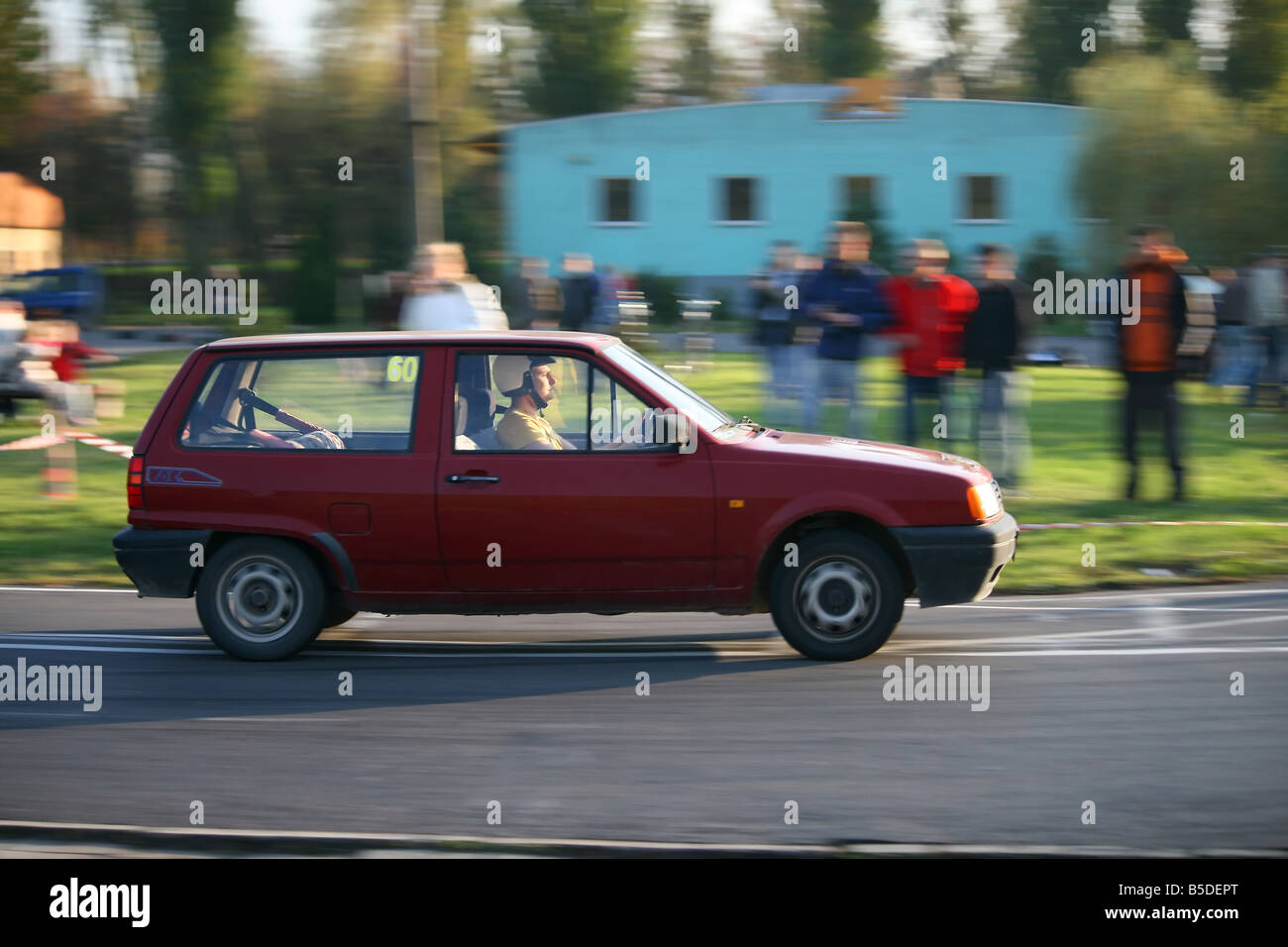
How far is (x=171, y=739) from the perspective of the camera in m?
6.29

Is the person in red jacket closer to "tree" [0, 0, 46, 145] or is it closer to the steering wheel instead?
the steering wheel

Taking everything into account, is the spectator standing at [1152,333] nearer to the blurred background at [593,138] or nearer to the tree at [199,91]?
the blurred background at [593,138]

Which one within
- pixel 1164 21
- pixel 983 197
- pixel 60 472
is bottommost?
pixel 60 472

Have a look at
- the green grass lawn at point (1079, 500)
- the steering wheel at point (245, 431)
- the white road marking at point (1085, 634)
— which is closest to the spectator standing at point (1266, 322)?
the green grass lawn at point (1079, 500)

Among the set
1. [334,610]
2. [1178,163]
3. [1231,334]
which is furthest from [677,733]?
[1178,163]

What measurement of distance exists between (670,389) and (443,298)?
4764 mm

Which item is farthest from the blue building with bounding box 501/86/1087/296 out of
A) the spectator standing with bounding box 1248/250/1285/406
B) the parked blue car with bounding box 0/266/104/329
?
the spectator standing with bounding box 1248/250/1285/406

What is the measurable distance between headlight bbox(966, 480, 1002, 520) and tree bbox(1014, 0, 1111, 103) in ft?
190

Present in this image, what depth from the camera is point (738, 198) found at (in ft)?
126

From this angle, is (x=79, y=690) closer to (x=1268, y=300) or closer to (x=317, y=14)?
(x=1268, y=300)

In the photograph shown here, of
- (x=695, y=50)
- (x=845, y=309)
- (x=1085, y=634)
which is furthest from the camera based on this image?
(x=695, y=50)

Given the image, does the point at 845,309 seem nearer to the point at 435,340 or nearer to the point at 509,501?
the point at 435,340

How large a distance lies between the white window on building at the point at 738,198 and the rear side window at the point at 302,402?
31626 millimetres
